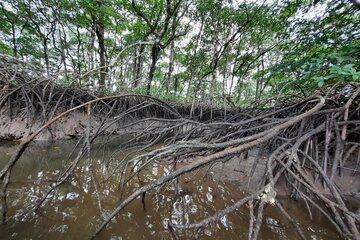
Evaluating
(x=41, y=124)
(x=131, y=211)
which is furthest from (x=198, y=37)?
(x=131, y=211)

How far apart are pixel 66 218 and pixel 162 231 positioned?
25.4 inches

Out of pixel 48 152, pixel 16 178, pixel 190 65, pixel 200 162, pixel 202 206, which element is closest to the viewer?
pixel 200 162

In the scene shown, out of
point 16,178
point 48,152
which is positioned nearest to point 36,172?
point 16,178

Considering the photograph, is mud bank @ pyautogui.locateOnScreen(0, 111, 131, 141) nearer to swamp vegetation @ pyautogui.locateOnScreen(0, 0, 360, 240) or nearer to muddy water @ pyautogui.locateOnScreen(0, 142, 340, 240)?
swamp vegetation @ pyautogui.locateOnScreen(0, 0, 360, 240)

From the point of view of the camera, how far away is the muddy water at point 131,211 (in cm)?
136

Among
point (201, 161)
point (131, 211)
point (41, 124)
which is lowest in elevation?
point (131, 211)

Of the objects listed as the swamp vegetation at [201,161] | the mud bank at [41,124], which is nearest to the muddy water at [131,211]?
the swamp vegetation at [201,161]

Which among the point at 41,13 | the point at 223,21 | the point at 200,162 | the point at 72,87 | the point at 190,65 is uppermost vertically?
the point at 223,21

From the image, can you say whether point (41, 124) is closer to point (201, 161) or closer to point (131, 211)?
point (131, 211)

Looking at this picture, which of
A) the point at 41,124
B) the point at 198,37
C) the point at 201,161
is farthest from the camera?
the point at 198,37

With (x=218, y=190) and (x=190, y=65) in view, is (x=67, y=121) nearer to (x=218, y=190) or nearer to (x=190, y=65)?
(x=218, y=190)

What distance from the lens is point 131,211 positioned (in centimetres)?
161

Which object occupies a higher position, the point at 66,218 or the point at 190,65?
the point at 190,65

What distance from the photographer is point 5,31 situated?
8016 mm
